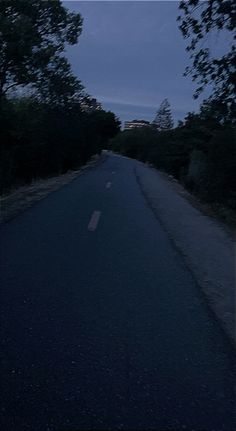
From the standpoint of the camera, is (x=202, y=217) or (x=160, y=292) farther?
(x=202, y=217)

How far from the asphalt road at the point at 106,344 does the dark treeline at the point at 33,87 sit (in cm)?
1152

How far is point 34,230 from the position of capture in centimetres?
1073

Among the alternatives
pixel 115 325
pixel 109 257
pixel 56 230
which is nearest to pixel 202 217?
pixel 56 230

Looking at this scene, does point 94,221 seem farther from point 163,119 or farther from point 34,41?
point 163,119

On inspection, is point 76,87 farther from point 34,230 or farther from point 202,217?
point 34,230

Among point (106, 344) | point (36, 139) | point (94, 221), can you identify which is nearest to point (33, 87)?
point (36, 139)

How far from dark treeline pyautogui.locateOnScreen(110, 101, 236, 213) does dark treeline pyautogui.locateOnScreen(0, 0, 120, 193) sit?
7531 mm

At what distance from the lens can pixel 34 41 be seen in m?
23.5

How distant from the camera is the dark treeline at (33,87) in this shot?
75.8 ft

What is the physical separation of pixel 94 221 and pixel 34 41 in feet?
44.4

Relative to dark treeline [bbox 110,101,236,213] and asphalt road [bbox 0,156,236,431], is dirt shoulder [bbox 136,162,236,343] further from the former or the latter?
dark treeline [bbox 110,101,236,213]

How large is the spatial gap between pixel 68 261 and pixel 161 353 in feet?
11.6

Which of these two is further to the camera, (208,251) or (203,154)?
(203,154)

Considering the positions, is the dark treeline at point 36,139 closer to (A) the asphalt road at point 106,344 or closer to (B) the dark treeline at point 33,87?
(B) the dark treeline at point 33,87
